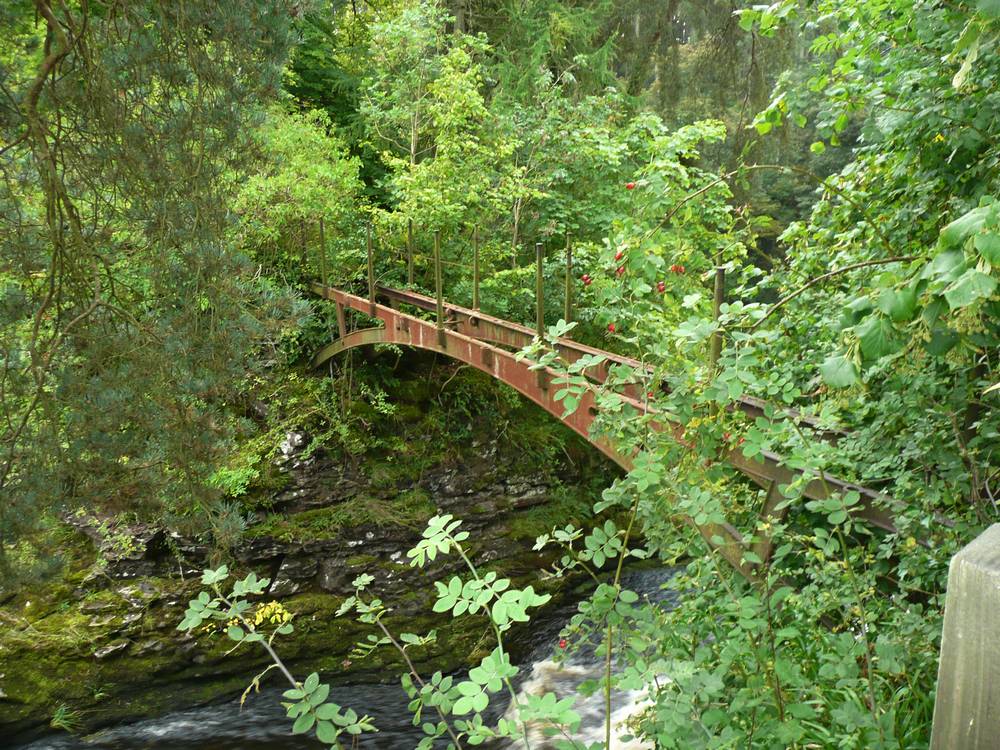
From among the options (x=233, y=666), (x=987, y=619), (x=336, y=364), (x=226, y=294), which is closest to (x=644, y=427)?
(x=987, y=619)

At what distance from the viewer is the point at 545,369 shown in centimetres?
373

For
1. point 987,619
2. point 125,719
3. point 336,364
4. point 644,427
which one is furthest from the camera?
point 336,364

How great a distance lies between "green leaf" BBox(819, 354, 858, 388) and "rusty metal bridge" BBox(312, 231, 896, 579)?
0.59 m

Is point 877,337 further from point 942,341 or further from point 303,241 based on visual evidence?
point 303,241

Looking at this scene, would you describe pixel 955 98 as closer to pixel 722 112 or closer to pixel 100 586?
pixel 100 586

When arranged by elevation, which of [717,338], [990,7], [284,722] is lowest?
[284,722]

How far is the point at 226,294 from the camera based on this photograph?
4.07 metres

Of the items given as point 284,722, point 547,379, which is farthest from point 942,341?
point 284,722

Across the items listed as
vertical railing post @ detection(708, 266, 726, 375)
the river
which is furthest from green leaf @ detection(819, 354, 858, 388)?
the river

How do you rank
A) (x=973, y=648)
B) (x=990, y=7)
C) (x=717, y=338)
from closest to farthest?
(x=973, y=648) → (x=990, y=7) → (x=717, y=338)

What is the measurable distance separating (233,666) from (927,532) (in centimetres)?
693

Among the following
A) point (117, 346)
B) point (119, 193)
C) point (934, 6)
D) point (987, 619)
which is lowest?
point (117, 346)

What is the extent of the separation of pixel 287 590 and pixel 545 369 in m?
5.78

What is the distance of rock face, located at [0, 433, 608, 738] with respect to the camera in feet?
22.9
